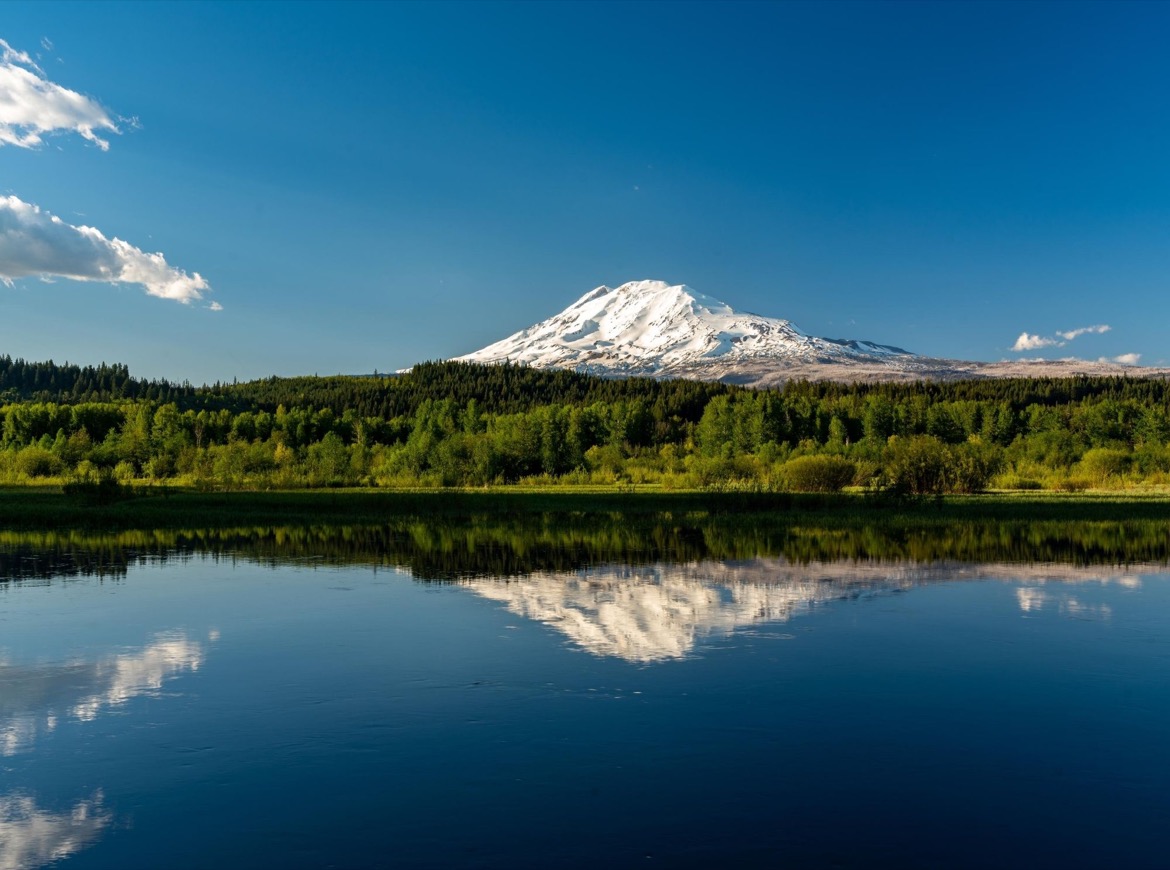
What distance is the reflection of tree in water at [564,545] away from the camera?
35906mm

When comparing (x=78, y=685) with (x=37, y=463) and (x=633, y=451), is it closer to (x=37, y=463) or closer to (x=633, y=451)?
(x=37, y=463)

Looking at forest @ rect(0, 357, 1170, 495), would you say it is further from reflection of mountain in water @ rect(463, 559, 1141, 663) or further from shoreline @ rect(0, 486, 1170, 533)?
reflection of mountain in water @ rect(463, 559, 1141, 663)

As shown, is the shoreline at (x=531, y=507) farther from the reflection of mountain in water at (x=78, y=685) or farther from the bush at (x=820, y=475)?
the reflection of mountain in water at (x=78, y=685)

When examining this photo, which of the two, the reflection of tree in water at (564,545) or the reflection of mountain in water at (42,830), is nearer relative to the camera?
the reflection of mountain in water at (42,830)

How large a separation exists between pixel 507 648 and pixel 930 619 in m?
10.9

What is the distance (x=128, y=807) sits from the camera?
12.1 m

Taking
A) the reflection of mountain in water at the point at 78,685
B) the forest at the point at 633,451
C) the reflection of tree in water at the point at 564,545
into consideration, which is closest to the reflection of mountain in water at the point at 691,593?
the reflection of tree in water at the point at 564,545

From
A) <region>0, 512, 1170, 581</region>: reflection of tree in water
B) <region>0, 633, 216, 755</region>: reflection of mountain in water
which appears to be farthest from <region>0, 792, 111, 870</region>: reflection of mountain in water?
<region>0, 512, 1170, 581</region>: reflection of tree in water

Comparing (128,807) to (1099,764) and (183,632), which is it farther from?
(1099,764)

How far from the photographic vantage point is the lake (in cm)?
1124

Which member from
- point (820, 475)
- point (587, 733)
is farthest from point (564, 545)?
point (820, 475)

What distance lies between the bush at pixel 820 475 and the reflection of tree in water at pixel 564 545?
2275cm

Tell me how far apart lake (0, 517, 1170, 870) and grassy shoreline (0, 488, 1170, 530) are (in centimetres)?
2400

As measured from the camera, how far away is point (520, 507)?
6372 centimetres
